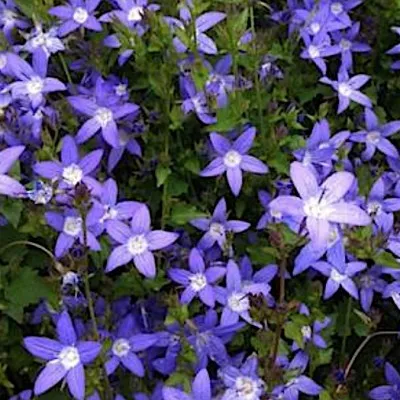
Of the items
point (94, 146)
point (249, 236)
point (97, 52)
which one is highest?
point (97, 52)

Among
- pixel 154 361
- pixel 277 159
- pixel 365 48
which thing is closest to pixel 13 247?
pixel 154 361

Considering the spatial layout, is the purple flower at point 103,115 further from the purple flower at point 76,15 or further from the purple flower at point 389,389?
the purple flower at point 389,389

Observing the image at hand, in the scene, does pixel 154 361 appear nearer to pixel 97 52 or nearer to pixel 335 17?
pixel 97 52

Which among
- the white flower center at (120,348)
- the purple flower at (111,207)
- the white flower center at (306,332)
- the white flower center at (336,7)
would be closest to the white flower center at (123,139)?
the purple flower at (111,207)

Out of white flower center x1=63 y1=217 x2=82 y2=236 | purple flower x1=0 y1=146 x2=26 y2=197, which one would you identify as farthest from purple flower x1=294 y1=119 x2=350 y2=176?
purple flower x1=0 y1=146 x2=26 y2=197

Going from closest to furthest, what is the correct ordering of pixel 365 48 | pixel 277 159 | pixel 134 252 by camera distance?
pixel 134 252
pixel 277 159
pixel 365 48

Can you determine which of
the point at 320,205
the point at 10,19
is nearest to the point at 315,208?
the point at 320,205
